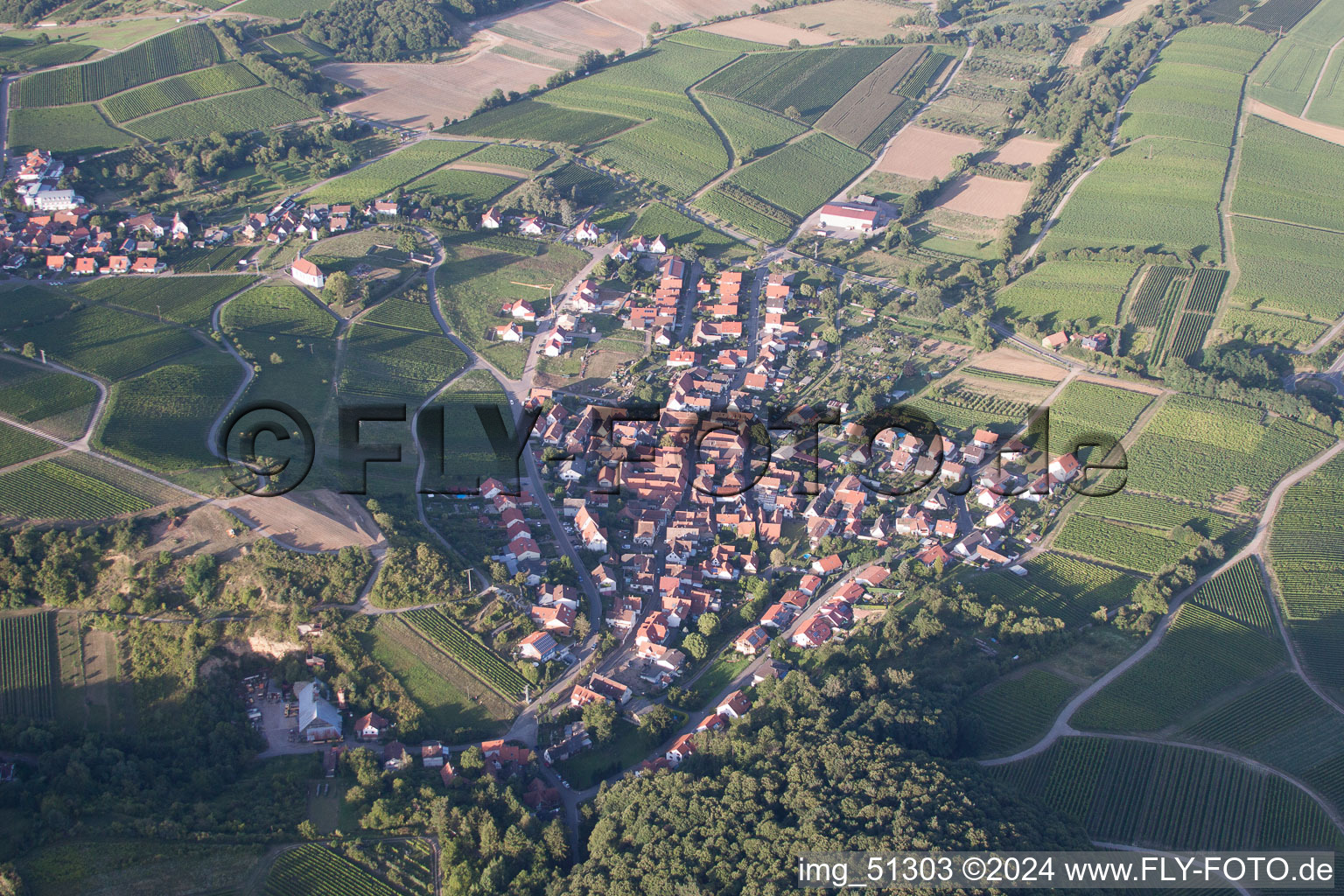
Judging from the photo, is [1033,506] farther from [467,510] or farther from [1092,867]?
[467,510]

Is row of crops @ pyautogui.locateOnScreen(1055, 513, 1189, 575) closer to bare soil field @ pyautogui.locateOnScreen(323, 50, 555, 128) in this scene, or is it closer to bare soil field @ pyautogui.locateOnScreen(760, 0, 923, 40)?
bare soil field @ pyautogui.locateOnScreen(323, 50, 555, 128)

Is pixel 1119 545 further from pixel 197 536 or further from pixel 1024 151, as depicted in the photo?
pixel 1024 151

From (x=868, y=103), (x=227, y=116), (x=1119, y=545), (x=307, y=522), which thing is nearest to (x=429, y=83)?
(x=227, y=116)

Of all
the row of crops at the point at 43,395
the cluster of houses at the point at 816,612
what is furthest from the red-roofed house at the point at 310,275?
the cluster of houses at the point at 816,612

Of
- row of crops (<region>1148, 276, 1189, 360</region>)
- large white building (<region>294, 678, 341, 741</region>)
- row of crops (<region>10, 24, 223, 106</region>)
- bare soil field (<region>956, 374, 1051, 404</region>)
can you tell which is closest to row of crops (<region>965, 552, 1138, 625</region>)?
bare soil field (<region>956, 374, 1051, 404</region>)

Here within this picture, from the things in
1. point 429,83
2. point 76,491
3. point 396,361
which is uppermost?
point 429,83

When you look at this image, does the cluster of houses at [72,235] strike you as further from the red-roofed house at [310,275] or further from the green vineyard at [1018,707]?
the green vineyard at [1018,707]

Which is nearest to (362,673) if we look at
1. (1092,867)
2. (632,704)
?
(632,704)

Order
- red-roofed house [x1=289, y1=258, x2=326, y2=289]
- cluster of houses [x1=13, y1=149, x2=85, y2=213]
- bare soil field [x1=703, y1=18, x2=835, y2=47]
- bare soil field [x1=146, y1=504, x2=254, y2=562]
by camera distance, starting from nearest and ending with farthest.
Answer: bare soil field [x1=146, y1=504, x2=254, y2=562] → red-roofed house [x1=289, y1=258, x2=326, y2=289] → cluster of houses [x1=13, y1=149, x2=85, y2=213] → bare soil field [x1=703, y1=18, x2=835, y2=47]
